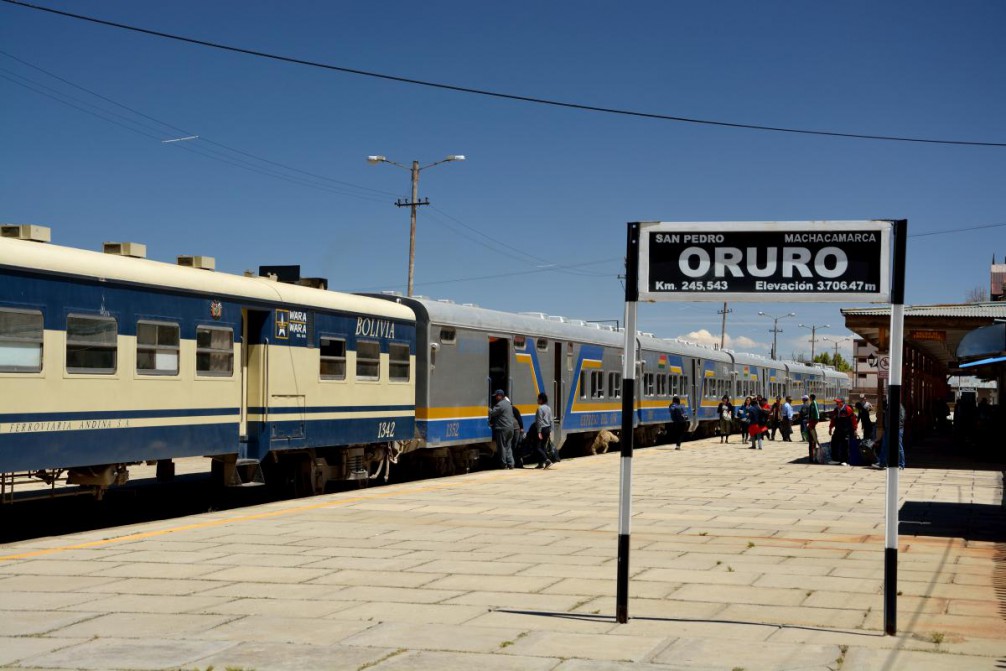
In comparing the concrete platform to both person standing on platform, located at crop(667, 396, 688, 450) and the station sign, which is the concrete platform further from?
person standing on platform, located at crop(667, 396, 688, 450)

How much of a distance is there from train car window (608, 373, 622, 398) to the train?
210 inches

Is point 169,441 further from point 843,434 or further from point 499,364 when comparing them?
point 843,434

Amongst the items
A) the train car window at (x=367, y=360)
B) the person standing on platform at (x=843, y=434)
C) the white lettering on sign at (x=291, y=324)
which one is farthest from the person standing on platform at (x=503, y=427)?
the person standing on platform at (x=843, y=434)

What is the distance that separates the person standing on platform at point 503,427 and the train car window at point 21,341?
40.7 feet

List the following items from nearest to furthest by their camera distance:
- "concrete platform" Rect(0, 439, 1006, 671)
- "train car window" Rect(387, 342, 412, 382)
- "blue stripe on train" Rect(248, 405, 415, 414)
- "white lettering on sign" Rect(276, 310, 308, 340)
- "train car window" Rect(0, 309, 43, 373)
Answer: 1. "concrete platform" Rect(0, 439, 1006, 671)
2. "train car window" Rect(0, 309, 43, 373)
3. "blue stripe on train" Rect(248, 405, 415, 414)
4. "white lettering on sign" Rect(276, 310, 308, 340)
5. "train car window" Rect(387, 342, 412, 382)

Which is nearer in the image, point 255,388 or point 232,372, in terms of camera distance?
point 232,372

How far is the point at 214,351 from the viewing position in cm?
1600

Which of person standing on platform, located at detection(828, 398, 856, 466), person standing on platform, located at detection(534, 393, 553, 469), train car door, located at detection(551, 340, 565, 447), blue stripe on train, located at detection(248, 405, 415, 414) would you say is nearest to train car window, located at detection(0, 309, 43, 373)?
blue stripe on train, located at detection(248, 405, 415, 414)

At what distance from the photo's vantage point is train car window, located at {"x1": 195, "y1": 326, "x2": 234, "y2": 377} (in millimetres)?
15695

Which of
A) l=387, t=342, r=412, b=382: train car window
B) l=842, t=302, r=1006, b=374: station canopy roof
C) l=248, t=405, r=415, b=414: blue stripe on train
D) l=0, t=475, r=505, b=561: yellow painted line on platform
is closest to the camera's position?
l=0, t=475, r=505, b=561: yellow painted line on platform

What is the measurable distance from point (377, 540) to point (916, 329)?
21112 mm

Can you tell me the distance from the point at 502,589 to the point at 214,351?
7.45 m

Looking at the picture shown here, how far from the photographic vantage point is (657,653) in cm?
750

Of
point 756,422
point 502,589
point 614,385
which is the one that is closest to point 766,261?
point 502,589
